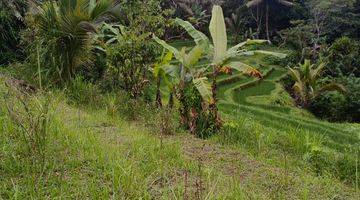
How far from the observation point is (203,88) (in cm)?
723

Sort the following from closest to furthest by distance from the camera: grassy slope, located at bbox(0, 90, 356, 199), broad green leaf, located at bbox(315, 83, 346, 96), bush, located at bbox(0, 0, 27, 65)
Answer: grassy slope, located at bbox(0, 90, 356, 199) → bush, located at bbox(0, 0, 27, 65) → broad green leaf, located at bbox(315, 83, 346, 96)

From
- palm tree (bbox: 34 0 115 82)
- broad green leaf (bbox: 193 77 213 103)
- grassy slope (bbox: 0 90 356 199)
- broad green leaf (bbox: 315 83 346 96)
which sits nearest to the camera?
grassy slope (bbox: 0 90 356 199)

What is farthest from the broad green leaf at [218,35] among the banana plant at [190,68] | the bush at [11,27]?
the bush at [11,27]

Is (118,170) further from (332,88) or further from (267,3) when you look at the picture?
(267,3)

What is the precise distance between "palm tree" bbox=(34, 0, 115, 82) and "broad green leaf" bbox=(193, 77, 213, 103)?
2281 millimetres

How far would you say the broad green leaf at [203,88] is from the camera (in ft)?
23.5

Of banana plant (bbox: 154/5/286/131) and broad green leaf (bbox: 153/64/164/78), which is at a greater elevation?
banana plant (bbox: 154/5/286/131)

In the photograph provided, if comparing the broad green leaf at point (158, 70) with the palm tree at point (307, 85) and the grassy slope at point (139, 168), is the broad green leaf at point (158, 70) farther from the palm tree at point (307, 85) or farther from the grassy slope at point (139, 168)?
the palm tree at point (307, 85)

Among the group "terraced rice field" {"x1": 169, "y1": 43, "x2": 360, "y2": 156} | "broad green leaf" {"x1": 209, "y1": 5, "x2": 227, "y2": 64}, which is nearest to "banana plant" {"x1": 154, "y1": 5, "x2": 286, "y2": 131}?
"broad green leaf" {"x1": 209, "y1": 5, "x2": 227, "y2": 64}

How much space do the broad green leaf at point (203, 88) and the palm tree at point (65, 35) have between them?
2.28 m

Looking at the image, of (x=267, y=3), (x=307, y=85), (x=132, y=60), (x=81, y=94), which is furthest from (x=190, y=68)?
(x=267, y=3)

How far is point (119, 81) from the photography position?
926 cm

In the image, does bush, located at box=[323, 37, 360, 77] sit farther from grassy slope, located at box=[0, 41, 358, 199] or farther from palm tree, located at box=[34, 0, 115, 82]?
grassy slope, located at box=[0, 41, 358, 199]

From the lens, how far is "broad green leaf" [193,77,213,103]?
7160 millimetres
